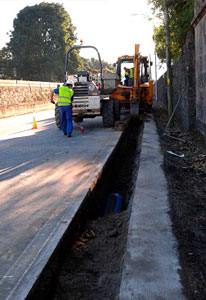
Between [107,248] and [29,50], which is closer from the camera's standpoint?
[107,248]

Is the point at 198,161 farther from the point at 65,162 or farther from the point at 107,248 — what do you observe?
the point at 107,248

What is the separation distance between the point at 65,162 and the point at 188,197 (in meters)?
3.45

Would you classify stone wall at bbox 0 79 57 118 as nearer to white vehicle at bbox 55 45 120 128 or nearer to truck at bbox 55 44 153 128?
truck at bbox 55 44 153 128

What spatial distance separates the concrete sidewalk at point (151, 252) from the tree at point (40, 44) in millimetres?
59590

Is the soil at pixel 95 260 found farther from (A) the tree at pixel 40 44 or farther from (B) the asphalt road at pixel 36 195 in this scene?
(A) the tree at pixel 40 44

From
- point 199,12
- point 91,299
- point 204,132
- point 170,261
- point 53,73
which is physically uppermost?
point 53,73

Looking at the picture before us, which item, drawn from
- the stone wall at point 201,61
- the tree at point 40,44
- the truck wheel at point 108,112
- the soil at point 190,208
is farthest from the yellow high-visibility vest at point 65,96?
the tree at point 40,44

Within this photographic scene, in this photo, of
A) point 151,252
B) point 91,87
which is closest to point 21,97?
point 91,87

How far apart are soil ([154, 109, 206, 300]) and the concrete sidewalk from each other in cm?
9

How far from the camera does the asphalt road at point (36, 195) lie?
3629 millimetres

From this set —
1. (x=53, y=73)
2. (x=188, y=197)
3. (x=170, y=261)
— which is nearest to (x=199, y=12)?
(x=188, y=197)

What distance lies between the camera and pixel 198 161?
8625 mm

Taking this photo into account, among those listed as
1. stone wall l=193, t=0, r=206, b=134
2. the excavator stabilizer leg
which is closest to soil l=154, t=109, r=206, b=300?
stone wall l=193, t=0, r=206, b=134

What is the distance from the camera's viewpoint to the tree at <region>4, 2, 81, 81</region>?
63.2 metres
